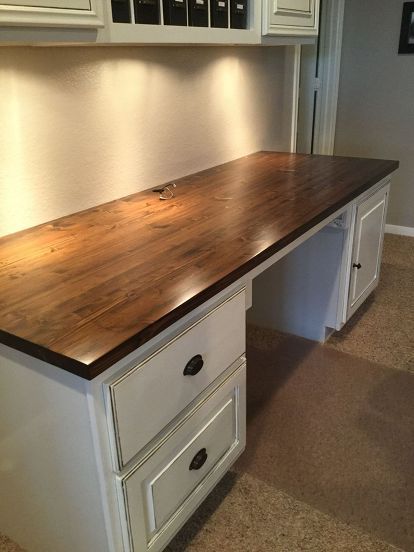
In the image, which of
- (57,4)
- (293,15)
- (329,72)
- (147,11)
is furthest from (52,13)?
(329,72)

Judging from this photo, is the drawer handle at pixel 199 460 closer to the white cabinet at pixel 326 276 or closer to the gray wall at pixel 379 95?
the white cabinet at pixel 326 276

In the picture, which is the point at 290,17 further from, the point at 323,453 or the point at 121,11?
the point at 323,453

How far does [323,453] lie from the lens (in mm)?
1789

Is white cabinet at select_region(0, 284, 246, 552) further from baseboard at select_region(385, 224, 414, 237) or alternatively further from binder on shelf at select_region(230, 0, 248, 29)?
baseboard at select_region(385, 224, 414, 237)

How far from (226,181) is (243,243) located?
77cm

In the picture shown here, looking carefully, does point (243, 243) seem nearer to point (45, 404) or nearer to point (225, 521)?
point (45, 404)

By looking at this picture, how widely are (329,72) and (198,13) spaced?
2250 millimetres

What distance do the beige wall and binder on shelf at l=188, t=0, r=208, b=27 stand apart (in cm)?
31

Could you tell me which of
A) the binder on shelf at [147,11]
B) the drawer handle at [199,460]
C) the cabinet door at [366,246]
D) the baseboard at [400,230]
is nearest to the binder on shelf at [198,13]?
the binder on shelf at [147,11]

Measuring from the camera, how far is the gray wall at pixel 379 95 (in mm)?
3385

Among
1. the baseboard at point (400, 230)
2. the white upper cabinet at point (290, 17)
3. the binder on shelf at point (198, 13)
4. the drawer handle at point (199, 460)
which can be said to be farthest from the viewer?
the baseboard at point (400, 230)

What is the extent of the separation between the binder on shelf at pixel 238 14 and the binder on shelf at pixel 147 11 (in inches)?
16.4

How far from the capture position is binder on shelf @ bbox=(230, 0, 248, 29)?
1.78 metres

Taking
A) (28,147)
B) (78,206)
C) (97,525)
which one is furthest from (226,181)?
(97,525)
